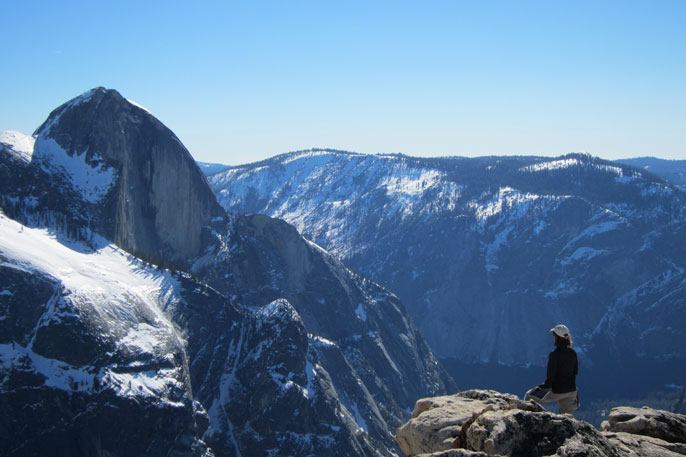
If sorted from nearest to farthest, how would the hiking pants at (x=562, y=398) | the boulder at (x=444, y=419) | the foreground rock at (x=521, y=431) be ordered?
the foreground rock at (x=521, y=431) < the boulder at (x=444, y=419) < the hiking pants at (x=562, y=398)

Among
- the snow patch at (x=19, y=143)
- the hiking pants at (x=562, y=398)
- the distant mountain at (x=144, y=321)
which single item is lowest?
the distant mountain at (x=144, y=321)

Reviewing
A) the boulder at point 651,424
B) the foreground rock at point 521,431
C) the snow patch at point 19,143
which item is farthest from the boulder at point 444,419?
the snow patch at point 19,143

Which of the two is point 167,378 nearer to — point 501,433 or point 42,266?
point 42,266

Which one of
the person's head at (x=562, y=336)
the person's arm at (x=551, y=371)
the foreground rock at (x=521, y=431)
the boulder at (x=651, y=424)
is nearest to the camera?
the foreground rock at (x=521, y=431)

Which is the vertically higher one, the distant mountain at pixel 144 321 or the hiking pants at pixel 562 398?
the hiking pants at pixel 562 398

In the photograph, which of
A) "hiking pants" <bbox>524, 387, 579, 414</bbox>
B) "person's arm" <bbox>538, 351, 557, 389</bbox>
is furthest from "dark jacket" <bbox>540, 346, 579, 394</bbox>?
"hiking pants" <bbox>524, 387, 579, 414</bbox>

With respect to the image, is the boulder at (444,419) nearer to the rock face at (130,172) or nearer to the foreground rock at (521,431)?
the foreground rock at (521,431)

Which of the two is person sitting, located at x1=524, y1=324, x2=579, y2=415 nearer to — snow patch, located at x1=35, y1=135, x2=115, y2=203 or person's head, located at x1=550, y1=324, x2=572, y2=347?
person's head, located at x1=550, y1=324, x2=572, y2=347

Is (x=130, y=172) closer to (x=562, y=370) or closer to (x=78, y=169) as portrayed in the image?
(x=78, y=169)
